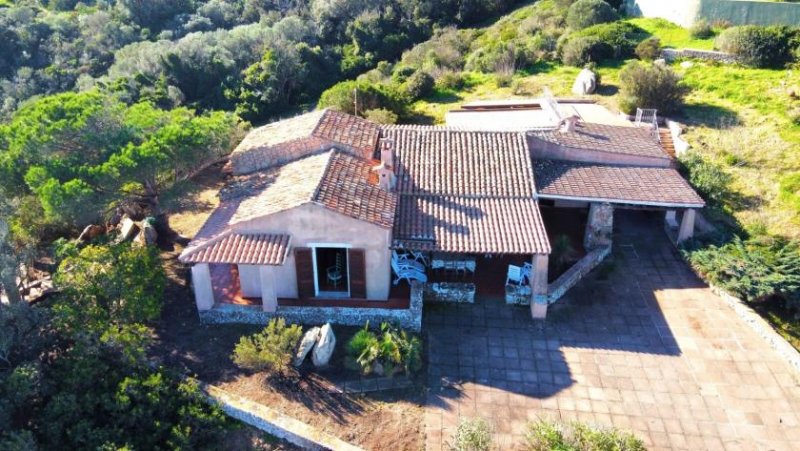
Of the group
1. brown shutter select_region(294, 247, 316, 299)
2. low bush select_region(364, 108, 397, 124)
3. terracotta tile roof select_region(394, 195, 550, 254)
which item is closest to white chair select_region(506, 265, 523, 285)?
terracotta tile roof select_region(394, 195, 550, 254)

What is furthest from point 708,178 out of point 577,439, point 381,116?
point 381,116

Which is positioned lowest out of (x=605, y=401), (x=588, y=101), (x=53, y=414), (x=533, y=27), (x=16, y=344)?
(x=605, y=401)

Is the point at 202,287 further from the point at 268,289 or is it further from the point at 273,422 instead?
the point at 273,422

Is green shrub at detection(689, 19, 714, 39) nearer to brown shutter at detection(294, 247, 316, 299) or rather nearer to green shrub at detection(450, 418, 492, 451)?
brown shutter at detection(294, 247, 316, 299)

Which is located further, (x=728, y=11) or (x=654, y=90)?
(x=728, y=11)

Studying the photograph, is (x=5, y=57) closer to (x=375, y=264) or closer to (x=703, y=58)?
(x=375, y=264)

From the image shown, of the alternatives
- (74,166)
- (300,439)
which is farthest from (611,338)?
(74,166)
